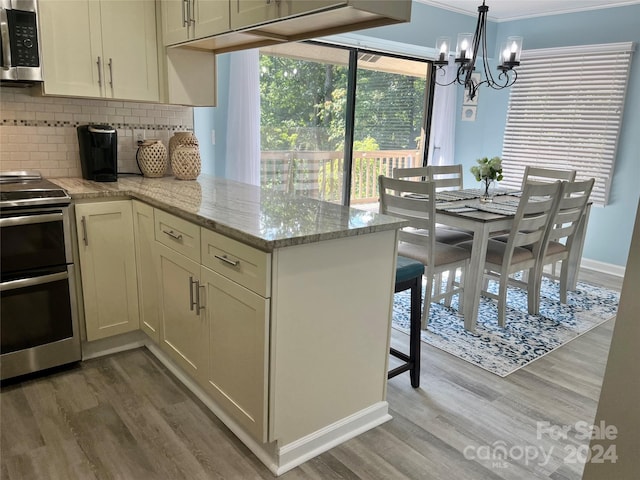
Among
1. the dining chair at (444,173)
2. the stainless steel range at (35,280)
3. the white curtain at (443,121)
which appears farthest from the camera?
the white curtain at (443,121)

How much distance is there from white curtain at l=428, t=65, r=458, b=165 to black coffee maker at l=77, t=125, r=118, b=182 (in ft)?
13.0

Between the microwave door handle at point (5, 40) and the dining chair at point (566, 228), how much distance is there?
335cm

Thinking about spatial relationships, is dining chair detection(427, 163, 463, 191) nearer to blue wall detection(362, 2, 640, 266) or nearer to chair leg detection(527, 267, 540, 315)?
chair leg detection(527, 267, 540, 315)

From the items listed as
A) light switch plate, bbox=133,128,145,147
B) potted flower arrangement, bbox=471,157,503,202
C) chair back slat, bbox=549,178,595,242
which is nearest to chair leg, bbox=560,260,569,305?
chair back slat, bbox=549,178,595,242

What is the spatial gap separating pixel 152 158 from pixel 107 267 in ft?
2.64

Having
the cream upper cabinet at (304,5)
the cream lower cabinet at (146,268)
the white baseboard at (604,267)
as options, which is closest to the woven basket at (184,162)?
the cream lower cabinet at (146,268)

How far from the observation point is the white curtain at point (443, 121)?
5699 mm

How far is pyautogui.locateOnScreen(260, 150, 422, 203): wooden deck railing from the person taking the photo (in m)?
4.32

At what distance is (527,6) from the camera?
488cm

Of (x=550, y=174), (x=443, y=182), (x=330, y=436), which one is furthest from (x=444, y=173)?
(x=330, y=436)

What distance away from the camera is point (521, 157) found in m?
5.40

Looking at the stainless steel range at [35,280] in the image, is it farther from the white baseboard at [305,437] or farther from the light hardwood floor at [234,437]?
the white baseboard at [305,437]

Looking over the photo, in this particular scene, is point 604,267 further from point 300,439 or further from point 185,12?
point 185,12

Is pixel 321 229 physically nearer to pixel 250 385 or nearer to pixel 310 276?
pixel 310 276
